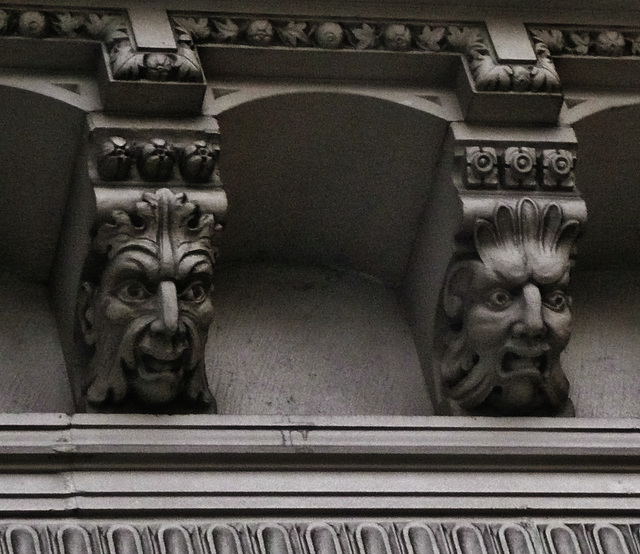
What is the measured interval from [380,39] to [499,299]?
0.54 m

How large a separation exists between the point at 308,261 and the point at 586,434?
675 millimetres

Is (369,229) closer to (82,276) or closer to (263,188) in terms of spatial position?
(263,188)

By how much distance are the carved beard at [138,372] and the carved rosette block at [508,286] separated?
0.47 m

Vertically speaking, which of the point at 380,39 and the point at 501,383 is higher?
the point at 380,39

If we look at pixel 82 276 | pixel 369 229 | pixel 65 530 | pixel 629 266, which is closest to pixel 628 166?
pixel 629 266

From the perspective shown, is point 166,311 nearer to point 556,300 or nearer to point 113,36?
point 113,36

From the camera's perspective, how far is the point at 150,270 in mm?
3475

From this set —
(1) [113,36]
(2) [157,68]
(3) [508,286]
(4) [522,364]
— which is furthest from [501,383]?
(1) [113,36]

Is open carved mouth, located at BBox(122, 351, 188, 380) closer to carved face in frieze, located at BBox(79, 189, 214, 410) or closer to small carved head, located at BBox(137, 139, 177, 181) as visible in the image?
carved face in frieze, located at BBox(79, 189, 214, 410)

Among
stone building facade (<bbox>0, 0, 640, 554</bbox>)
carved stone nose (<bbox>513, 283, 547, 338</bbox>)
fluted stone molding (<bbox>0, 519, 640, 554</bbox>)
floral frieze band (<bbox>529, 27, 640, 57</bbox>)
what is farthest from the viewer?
floral frieze band (<bbox>529, 27, 640, 57</bbox>)

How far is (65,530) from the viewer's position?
3326mm

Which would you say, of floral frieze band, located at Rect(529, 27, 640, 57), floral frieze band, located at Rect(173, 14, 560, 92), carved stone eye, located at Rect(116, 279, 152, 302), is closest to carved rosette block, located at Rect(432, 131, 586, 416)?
floral frieze band, located at Rect(173, 14, 560, 92)

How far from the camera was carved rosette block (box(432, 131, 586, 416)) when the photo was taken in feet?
11.8

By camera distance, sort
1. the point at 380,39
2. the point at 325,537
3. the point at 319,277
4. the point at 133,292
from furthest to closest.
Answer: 1. the point at 319,277
2. the point at 380,39
3. the point at 133,292
4. the point at 325,537
